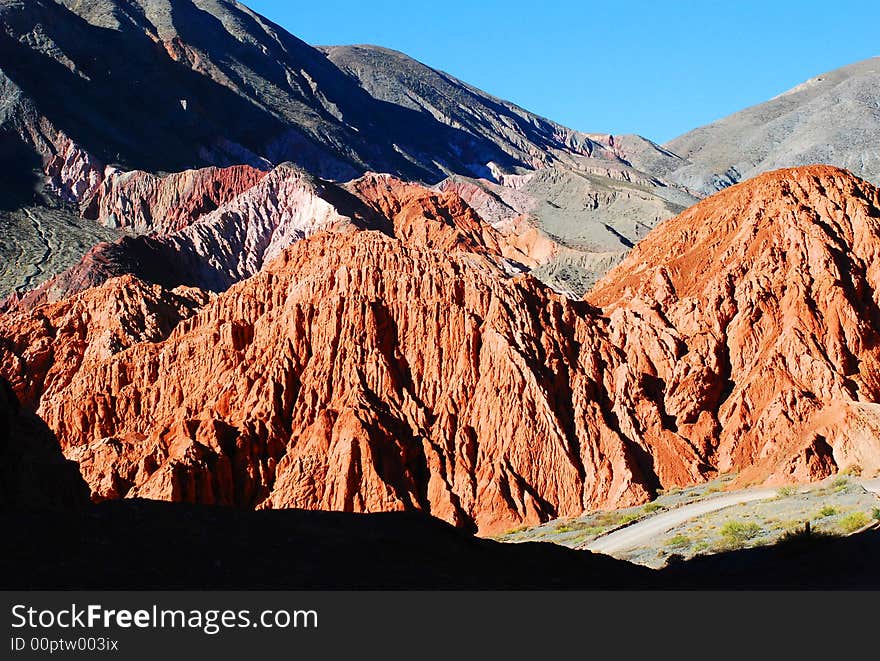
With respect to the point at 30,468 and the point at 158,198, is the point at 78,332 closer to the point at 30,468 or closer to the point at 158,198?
the point at 30,468

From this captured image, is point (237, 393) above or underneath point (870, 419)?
above

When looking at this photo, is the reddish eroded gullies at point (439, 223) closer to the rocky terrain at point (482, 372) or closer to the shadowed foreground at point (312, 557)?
the rocky terrain at point (482, 372)

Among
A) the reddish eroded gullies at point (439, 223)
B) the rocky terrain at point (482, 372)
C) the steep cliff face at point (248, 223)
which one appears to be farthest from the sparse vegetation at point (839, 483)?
the reddish eroded gullies at point (439, 223)

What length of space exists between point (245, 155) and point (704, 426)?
447 feet

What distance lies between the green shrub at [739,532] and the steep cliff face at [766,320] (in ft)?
28.3

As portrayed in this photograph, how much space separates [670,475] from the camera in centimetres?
5181

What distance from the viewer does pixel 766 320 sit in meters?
57.9

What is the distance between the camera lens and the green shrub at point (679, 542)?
120 feet

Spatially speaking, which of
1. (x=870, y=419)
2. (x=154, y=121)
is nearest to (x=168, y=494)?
(x=870, y=419)

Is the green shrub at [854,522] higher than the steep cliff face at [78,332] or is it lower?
lower

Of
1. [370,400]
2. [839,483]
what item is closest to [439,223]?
[370,400]

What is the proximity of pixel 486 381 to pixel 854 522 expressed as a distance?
25533 millimetres
